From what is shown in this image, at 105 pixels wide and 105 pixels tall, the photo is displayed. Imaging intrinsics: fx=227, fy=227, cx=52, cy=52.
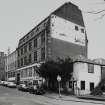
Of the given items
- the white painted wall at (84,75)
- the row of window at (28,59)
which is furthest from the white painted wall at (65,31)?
the white painted wall at (84,75)

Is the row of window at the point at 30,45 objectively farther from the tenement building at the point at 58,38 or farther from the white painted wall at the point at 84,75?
the white painted wall at the point at 84,75

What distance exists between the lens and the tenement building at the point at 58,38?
162ft

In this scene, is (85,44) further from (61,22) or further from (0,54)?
(0,54)

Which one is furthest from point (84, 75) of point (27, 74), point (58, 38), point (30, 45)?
point (27, 74)

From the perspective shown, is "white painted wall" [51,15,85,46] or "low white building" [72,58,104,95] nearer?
"low white building" [72,58,104,95]

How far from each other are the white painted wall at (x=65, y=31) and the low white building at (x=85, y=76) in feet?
40.5

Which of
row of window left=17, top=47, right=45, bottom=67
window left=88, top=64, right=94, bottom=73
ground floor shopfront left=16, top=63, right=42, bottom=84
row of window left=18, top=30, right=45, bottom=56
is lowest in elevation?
ground floor shopfront left=16, top=63, right=42, bottom=84

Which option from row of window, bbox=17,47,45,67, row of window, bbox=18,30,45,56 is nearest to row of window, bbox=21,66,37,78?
row of window, bbox=17,47,45,67

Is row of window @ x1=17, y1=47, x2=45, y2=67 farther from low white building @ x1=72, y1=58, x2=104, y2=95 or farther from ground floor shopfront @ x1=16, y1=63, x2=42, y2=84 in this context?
low white building @ x1=72, y1=58, x2=104, y2=95

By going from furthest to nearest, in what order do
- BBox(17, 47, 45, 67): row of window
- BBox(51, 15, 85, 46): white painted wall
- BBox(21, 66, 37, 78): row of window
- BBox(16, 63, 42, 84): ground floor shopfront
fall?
BBox(21, 66, 37, 78): row of window < BBox(16, 63, 42, 84): ground floor shopfront < BBox(17, 47, 45, 67): row of window < BBox(51, 15, 85, 46): white painted wall

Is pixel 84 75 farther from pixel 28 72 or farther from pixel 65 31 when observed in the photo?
pixel 28 72

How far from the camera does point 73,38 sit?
172 ft

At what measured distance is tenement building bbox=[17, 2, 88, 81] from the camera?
49344 millimetres

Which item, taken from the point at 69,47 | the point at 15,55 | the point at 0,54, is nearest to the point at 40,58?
the point at 69,47
